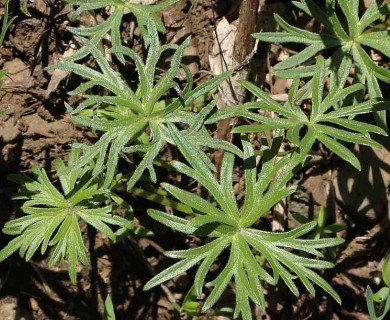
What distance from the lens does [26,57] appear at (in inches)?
134

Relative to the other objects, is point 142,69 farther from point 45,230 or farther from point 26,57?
point 26,57

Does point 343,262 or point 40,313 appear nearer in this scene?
point 40,313

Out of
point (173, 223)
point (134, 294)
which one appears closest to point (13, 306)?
point (134, 294)

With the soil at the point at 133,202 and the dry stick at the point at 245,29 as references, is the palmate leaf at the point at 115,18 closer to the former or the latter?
the dry stick at the point at 245,29

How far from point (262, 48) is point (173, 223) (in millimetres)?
1452

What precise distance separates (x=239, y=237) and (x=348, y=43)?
3.67ft

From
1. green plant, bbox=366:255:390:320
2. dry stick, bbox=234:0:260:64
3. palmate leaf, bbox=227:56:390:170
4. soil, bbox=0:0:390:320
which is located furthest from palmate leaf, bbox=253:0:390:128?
green plant, bbox=366:255:390:320

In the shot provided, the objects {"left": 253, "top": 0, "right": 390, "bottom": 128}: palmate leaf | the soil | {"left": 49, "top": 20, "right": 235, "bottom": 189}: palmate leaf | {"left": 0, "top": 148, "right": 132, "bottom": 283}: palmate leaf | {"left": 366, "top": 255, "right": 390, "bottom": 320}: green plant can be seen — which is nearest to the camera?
{"left": 49, "top": 20, "right": 235, "bottom": 189}: palmate leaf

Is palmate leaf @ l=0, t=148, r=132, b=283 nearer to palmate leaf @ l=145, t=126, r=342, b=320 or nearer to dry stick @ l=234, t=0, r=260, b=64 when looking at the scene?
palmate leaf @ l=145, t=126, r=342, b=320

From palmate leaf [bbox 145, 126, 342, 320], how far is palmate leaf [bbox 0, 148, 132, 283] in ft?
1.14

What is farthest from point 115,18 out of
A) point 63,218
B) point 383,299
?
point 383,299

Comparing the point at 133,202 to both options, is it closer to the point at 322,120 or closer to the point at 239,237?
the point at 239,237

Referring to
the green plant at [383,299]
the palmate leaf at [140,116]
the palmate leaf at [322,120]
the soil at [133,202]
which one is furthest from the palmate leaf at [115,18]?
the green plant at [383,299]

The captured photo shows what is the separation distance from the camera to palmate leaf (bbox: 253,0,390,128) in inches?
113
